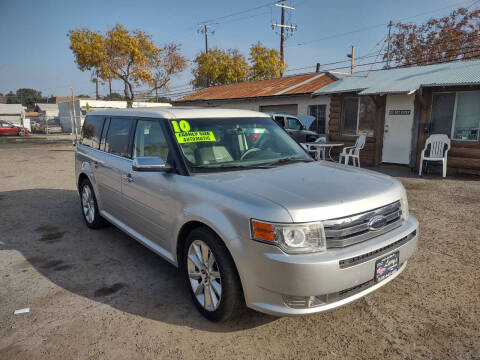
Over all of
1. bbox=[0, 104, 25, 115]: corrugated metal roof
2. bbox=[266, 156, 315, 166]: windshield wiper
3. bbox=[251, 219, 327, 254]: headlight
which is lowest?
bbox=[251, 219, 327, 254]: headlight

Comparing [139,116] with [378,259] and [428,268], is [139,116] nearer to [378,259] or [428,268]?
[378,259]

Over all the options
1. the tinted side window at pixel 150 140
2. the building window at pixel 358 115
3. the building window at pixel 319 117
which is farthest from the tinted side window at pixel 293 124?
the tinted side window at pixel 150 140

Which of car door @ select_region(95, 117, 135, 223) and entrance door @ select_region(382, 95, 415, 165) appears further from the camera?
entrance door @ select_region(382, 95, 415, 165)

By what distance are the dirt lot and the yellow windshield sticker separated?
153 cm

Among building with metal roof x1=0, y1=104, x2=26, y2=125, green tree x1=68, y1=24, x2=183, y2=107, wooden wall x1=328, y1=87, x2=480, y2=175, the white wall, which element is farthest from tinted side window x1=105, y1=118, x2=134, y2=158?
building with metal roof x1=0, y1=104, x2=26, y2=125

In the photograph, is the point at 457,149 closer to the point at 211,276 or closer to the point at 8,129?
the point at 211,276

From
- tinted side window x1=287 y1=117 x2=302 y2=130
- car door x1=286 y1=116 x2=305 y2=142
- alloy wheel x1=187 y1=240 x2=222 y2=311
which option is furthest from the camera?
tinted side window x1=287 y1=117 x2=302 y2=130

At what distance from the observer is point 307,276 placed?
7.68ft

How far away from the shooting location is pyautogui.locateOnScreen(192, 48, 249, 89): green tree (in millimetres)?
40688

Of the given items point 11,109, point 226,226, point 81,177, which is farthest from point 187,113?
point 11,109

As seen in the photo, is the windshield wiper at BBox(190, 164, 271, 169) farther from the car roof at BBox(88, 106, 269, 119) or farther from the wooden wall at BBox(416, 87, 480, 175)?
the wooden wall at BBox(416, 87, 480, 175)

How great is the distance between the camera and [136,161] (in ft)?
10.3

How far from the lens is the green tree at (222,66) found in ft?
133

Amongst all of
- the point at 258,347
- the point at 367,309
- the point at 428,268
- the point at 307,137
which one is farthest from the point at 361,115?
the point at 258,347
